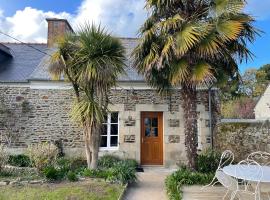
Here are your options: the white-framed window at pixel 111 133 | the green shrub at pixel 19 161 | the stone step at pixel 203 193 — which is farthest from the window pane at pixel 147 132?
the stone step at pixel 203 193

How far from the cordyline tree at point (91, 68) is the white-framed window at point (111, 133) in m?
2.49

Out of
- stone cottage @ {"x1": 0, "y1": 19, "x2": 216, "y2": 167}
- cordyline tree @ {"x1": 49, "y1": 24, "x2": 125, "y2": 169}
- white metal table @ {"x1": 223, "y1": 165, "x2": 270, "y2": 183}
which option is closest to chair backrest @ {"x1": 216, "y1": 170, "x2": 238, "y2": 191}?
white metal table @ {"x1": 223, "y1": 165, "x2": 270, "y2": 183}

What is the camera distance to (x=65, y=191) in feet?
20.8

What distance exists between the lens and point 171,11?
802 centimetres

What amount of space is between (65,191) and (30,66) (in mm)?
7759

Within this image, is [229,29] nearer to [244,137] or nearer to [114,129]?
[244,137]

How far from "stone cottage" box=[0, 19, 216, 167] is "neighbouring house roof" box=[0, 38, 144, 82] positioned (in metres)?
0.08

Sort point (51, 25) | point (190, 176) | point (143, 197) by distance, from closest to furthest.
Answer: point (143, 197), point (190, 176), point (51, 25)

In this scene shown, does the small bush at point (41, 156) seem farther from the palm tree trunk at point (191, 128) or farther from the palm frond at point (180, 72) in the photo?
the palm frond at point (180, 72)

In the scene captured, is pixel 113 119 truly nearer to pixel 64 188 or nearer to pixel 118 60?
pixel 118 60

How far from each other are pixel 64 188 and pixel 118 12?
7792 millimetres

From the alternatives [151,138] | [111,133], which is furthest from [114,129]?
[151,138]

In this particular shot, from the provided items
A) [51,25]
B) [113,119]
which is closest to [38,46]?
[51,25]

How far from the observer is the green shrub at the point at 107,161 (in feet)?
31.3
